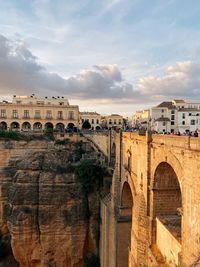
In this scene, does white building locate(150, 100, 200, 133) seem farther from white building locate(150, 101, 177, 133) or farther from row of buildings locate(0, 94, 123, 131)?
row of buildings locate(0, 94, 123, 131)

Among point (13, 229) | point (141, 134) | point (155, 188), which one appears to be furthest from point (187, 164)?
point (13, 229)

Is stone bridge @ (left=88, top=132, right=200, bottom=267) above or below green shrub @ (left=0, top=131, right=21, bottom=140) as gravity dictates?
below

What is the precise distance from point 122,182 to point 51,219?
32.4ft

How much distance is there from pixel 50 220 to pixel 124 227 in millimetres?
9795

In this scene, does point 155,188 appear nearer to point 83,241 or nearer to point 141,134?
point 141,134

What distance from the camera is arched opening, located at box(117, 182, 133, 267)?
24219 millimetres

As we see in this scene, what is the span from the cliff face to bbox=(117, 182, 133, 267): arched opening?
7.55 metres

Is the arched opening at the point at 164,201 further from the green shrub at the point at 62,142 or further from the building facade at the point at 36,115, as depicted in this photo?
the building facade at the point at 36,115

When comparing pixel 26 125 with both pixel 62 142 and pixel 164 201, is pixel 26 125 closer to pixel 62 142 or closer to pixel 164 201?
pixel 62 142

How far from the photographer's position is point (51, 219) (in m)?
32.0

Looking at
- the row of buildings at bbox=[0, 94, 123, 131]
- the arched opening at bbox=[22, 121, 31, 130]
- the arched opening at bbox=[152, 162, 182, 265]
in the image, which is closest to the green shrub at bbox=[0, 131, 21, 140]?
the row of buildings at bbox=[0, 94, 123, 131]

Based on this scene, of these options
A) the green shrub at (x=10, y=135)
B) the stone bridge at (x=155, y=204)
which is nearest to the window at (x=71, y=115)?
the green shrub at (x=10, y=135)

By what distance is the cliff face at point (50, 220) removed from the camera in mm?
31422

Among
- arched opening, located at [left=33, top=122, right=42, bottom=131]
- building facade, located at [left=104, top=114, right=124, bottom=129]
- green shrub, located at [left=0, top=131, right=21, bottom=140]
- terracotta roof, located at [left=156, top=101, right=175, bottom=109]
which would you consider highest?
terracotta roof, located at [left=156, top=101, right=175, bottom=109]
